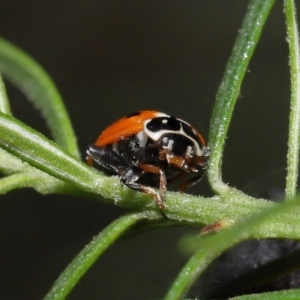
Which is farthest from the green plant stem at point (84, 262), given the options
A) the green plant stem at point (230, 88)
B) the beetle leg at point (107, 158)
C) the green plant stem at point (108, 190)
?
the beetle leg at point (107, 158)

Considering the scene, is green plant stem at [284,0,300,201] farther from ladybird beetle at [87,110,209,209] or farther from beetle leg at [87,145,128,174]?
beetle leg at [87,145,128,174]

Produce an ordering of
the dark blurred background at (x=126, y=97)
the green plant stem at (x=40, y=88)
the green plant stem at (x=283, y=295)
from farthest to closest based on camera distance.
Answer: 1. the dark blurred background at (x=126, y=97)
2. the green plant stem at (x=40, y=88)
3. the green plant stem at (x=283, y=295)

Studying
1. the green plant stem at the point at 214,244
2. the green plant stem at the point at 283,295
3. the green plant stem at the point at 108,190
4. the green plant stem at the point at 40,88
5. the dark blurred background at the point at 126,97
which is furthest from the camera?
the dark blurred background at the point at 126,97

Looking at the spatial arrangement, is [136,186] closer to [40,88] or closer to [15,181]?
[15,181]

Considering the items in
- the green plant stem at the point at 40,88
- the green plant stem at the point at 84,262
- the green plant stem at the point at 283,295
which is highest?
the green plant stem at the point at 40,88

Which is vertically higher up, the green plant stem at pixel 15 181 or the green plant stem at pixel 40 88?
the green plant stem at pixel 40 88

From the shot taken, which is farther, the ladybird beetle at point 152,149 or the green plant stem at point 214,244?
the ladybird beetle at point 152,149

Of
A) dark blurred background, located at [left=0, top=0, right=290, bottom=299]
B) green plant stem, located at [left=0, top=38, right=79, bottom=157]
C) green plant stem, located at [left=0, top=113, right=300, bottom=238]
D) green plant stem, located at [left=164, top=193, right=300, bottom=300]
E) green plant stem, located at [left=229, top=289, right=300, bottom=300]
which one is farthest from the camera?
dark blurred background, located at [left=0, top=0, right=290, bottom=299]

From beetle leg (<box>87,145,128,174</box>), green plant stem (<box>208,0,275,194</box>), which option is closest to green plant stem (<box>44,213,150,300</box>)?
green plant stem (<box>208,0,275,194</box>)

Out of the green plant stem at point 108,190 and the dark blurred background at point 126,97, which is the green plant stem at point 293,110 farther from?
the dark blurred background at point 126,97
